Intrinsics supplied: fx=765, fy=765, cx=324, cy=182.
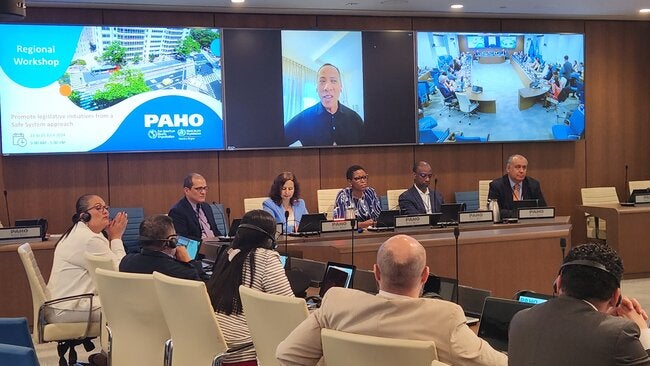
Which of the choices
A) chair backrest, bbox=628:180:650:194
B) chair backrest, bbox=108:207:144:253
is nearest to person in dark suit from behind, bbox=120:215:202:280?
chair backrest, bbox=108:207:144:253

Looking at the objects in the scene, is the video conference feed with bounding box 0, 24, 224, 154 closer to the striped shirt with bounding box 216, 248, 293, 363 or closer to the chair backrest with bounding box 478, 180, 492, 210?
the chair backrest with bounding box 478, 180, 492, 210

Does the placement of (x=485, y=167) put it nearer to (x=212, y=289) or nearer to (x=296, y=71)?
(x=296, y=71)

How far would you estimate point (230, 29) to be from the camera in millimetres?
8609

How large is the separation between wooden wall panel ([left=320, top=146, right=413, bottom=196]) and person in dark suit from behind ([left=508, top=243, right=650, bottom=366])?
707 cm

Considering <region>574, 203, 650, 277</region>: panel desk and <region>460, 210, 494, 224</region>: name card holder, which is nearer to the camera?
<region>460, 210, 494, 224</region>: name card holder

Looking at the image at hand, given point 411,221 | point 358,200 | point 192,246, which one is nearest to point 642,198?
point 358,200

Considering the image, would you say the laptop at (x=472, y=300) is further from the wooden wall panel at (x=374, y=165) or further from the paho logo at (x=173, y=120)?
the wooden wall panel at (x=374, y=165)

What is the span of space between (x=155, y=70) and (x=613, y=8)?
5.65 metres

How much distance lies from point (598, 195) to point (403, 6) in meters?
3.53

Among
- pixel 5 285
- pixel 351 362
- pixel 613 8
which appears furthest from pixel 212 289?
pixel 613 8

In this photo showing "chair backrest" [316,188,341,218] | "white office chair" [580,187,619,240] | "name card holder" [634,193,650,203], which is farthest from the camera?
"white office chair" [580,187,619,240]

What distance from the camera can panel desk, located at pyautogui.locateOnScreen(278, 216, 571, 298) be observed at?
17.3 ft

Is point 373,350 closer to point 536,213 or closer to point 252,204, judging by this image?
point 536,213

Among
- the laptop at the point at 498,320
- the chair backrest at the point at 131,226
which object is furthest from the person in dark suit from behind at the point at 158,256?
the chair backrest at the point at 131,226
